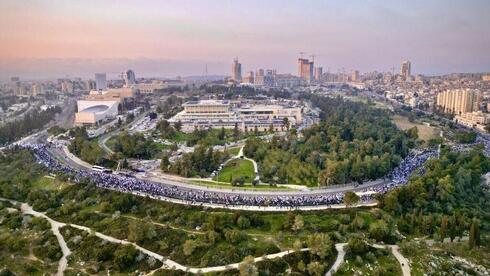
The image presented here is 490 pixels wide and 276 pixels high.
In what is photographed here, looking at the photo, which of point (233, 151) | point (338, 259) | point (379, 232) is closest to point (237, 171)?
point (233, 151)

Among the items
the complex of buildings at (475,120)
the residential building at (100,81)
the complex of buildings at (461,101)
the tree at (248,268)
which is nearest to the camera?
the tree at (248,268)

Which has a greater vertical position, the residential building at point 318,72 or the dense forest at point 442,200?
the residential building at point 318,72

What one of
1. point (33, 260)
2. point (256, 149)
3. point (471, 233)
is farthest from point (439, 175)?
point (33, 260)

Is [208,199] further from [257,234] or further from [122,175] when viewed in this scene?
[122,175]

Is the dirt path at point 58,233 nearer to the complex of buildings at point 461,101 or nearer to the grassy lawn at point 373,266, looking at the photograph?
the grassy lawn at point 373,266

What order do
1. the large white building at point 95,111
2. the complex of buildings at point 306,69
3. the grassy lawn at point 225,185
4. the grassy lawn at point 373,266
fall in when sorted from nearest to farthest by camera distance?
the grassy lawn at point 373,266 → the grassy lawn at point 225,185 → the large white building at point 95,111 → the complex of buildings at point 306,69

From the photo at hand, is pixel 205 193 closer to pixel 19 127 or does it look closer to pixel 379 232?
pixel 379 232

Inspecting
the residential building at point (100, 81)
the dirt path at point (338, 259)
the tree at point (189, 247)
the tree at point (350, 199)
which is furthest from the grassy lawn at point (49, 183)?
the residential building at point (100, 81)
